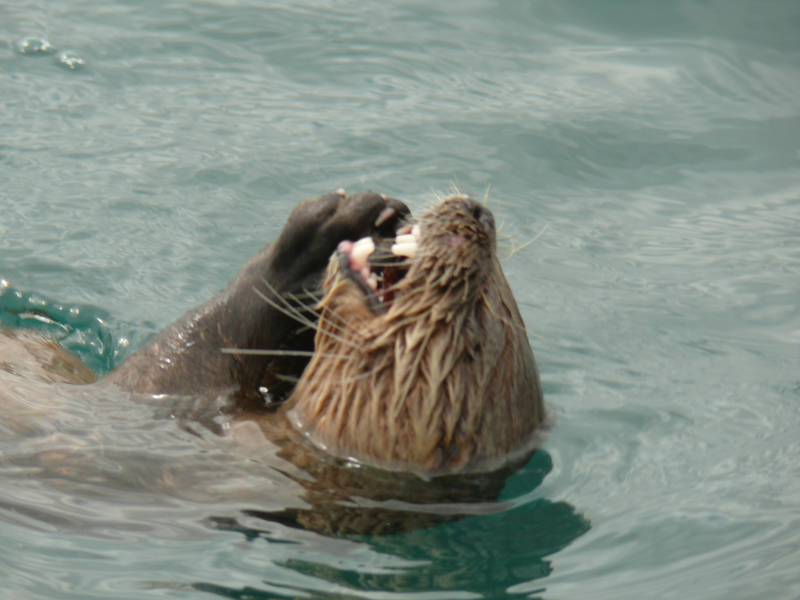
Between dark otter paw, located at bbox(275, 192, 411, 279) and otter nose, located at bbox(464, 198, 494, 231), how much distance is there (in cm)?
42

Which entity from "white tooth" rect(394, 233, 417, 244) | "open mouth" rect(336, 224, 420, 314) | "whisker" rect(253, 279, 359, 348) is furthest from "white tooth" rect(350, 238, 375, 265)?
"whisker" rect(253, 279, 359, 348)

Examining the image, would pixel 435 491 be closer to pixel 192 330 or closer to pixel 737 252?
pixel 192 330

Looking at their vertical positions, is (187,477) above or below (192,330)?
below

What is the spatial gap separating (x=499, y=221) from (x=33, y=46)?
184 inches

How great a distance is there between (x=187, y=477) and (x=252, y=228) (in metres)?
3.05

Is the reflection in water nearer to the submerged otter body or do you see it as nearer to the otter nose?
the submerged otter body

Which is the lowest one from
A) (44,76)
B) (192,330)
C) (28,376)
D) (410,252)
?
(28,376)

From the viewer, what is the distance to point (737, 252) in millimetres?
6707

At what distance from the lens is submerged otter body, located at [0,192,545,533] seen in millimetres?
3758

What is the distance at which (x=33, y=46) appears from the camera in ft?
28.0

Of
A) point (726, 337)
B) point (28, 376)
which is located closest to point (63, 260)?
point (28, 376)

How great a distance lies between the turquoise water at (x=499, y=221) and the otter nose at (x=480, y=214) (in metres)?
1.08

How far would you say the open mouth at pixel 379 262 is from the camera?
3.93 m

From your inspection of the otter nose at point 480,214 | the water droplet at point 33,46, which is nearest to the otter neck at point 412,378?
the otter nose at point 480,214
